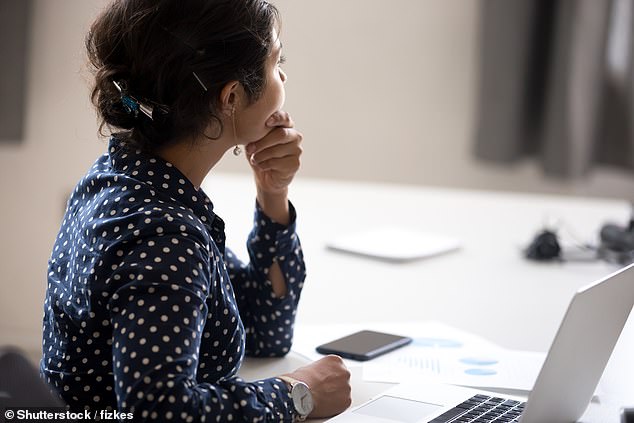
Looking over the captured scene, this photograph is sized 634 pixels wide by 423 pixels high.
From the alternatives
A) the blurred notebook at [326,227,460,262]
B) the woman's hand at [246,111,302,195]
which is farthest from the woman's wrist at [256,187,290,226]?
the blurred notebook at [326,227,460,262]

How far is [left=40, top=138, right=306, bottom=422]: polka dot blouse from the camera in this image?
98 cm

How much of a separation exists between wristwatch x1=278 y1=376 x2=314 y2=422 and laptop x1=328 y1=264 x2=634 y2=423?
0.04m

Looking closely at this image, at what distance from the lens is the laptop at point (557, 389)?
1.02 metres

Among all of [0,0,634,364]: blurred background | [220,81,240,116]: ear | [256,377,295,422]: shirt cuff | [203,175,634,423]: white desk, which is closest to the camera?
[256,377,295,422]: shirt cuff

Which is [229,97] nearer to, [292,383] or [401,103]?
[292,383]

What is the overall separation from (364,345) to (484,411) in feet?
1.10

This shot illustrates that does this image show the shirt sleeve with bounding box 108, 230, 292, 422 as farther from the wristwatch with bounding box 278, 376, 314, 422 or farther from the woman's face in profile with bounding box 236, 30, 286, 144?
the woman's face in profile with bounding box 236, 30, 286, 144

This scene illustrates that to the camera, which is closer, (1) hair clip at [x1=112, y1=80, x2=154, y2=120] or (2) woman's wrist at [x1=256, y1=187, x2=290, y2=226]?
(1) hair clip at [x1=112, y1=80, x2=154, y2=120]

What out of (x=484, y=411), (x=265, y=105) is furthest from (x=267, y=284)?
(x=484, y=411)

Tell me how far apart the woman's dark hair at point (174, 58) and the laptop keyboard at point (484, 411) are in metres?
0.47

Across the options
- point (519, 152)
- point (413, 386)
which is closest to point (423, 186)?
point (519, 152)

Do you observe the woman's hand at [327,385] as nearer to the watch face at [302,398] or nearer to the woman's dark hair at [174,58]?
the watch face at [302,398]

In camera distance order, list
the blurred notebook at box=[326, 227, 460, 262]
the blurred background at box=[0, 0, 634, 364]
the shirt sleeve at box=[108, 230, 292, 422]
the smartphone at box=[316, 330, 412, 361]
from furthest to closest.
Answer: the blurred background at box=[0, 0, 634, 364] < the blurred notebook at box=[326, 227, 460, 262] < the smartphone at box=[316, 330, 412, 361] < the shirt sleeve at box=[108, 230, 292, 422]

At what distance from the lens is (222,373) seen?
1236 millimetres
